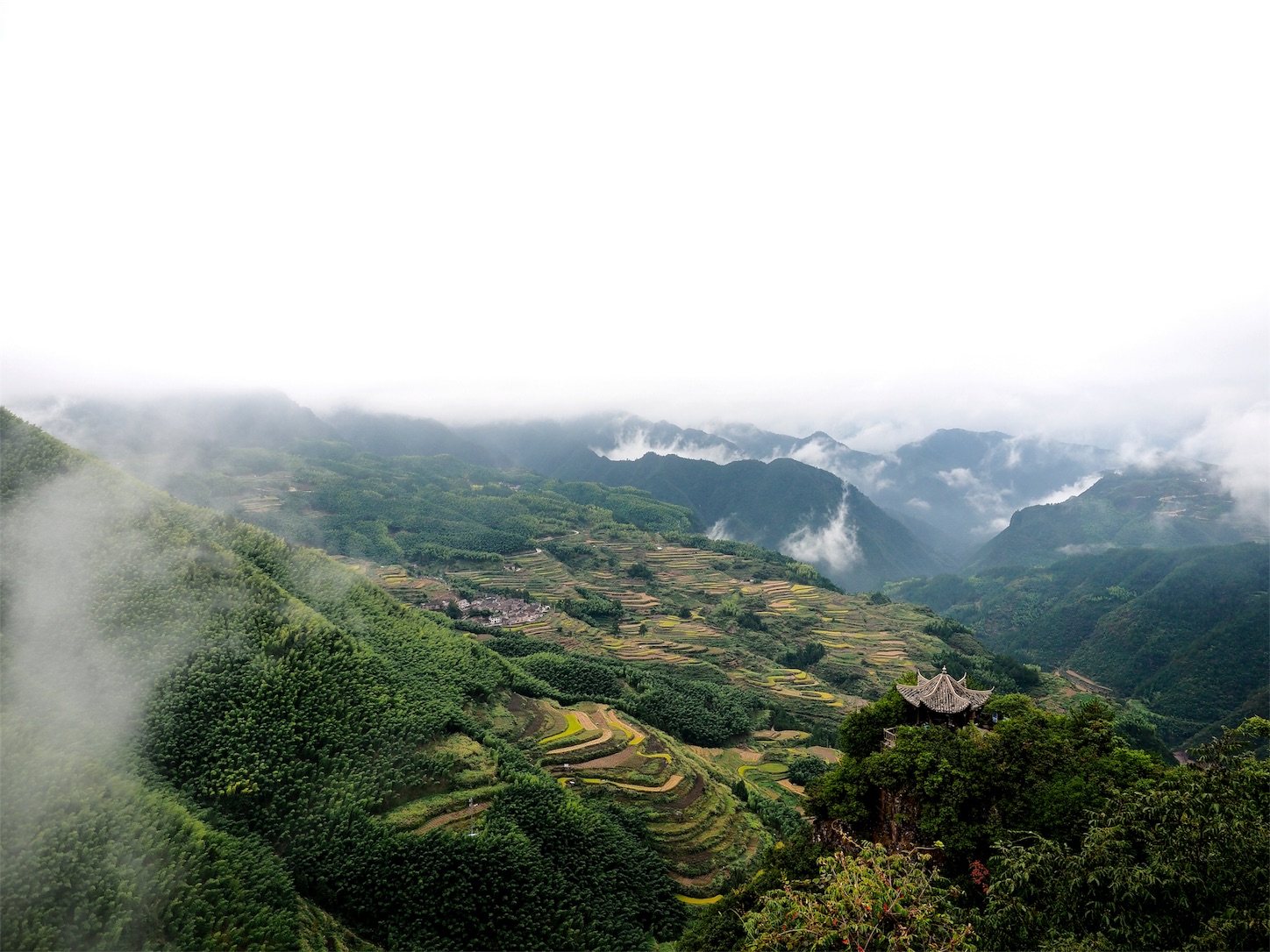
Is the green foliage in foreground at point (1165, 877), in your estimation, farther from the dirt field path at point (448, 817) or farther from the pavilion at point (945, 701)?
the dirt field path at point (448, 817)

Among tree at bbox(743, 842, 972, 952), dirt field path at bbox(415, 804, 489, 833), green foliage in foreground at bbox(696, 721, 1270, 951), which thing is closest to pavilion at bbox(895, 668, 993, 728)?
green foliage in foreground at bbox(696, 721, 1270, 951)

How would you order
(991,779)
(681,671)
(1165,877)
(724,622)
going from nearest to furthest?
(1165,877) < (991,779) < (681,671) < (724,622)

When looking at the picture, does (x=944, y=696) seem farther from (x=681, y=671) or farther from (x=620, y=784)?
(x=681, y=671)

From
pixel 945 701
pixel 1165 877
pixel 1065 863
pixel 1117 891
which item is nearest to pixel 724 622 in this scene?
pixel 945 701

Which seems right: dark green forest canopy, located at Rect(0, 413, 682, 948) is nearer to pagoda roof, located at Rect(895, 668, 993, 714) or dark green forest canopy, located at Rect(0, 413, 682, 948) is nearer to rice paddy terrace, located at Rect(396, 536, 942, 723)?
pagoda roof, located at Rect(895, 668, 993, 714)

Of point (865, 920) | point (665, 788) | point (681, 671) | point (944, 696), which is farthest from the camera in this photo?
point (681, 671)

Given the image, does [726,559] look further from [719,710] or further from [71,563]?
[71,563]

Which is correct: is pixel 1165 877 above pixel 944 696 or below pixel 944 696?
above
